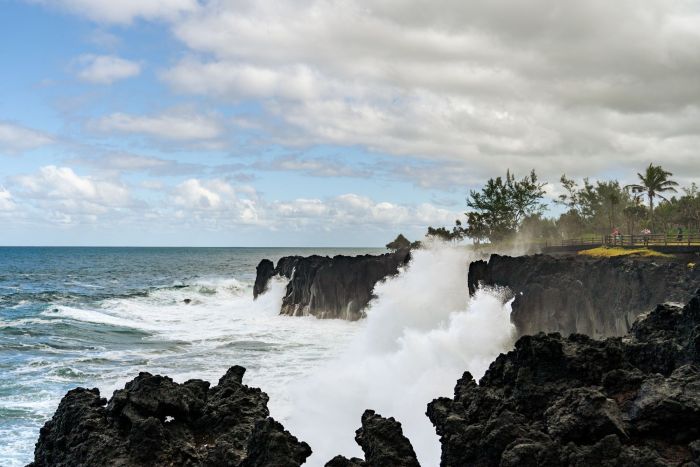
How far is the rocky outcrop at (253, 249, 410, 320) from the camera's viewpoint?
5400cm

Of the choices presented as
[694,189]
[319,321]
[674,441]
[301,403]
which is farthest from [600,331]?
[694,189]

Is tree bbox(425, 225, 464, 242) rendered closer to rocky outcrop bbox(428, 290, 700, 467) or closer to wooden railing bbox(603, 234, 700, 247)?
wooden railing bbox(603, 234, 700, 247)

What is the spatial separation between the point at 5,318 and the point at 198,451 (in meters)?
46.7

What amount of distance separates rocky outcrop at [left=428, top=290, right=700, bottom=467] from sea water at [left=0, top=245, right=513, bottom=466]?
6.93 meters

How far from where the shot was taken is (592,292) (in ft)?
99.5

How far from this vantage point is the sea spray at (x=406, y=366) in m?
21.1

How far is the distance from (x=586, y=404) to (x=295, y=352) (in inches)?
1083

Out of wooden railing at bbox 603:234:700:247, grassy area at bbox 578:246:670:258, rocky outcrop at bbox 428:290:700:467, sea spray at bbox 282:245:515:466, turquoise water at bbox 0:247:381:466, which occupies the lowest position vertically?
turquoise water at bbox 0:247:381:466

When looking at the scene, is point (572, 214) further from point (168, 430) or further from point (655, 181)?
point (168, 430)

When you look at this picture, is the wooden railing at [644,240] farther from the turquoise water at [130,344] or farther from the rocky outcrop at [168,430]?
the rocky outcrop at [168,430]

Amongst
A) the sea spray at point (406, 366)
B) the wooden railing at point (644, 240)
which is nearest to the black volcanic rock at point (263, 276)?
the sea spray at point (406, 366)

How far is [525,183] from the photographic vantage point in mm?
87250

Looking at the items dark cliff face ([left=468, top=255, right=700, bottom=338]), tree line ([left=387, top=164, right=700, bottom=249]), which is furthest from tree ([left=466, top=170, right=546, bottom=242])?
dark cliff face ([left=468, top=255, right=700, bottom=338])

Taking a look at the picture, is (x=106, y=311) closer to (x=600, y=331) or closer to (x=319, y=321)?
(x=319, y=321)
